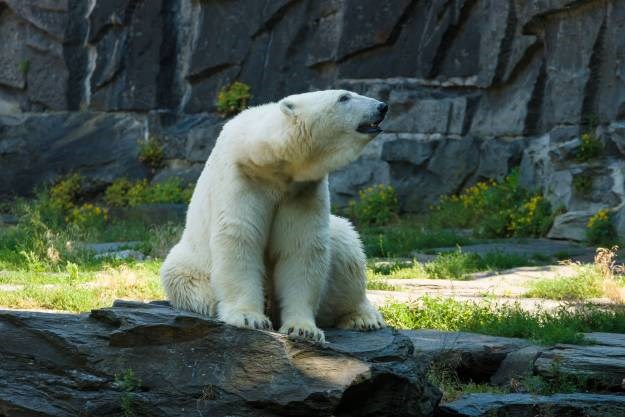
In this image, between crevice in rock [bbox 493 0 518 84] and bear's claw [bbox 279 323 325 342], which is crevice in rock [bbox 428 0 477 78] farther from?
bear's claw [bbox 279 323 325 342]

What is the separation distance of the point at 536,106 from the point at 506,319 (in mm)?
7181

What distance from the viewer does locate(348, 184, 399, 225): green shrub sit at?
45.6 ft

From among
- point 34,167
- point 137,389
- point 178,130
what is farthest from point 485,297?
point 34,167

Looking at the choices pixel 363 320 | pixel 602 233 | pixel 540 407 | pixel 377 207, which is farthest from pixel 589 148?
pixel 540 407

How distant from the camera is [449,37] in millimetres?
14125

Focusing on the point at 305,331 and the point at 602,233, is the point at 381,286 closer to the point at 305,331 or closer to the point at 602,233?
the point at 602,233

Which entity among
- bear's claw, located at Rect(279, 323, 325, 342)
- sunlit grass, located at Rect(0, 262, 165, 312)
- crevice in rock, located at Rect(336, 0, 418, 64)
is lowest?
sunlit grass, located at Rect(0, 262, 165, 312)

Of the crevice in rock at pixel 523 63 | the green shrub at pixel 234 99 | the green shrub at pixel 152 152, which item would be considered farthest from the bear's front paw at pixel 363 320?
the green shrub at pixel 152 152

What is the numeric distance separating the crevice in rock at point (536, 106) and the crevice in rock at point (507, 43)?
Result: 527 mm

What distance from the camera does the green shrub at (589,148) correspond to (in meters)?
11.7

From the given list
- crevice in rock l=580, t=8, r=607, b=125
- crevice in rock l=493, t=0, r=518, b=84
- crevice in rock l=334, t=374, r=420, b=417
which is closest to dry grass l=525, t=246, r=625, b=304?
crevice in rock l=334, t=374, r=420, b=417

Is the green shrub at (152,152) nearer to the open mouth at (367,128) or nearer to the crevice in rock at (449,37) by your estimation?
the crevice in rock at (449,37)

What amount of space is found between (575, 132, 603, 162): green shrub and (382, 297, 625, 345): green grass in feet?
16.6

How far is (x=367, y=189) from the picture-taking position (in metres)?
14.4
